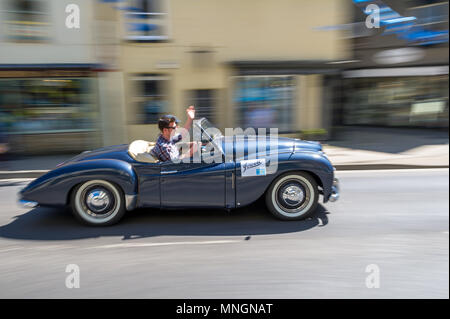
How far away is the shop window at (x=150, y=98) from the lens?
10.5 meters

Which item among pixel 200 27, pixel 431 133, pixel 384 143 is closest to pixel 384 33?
pixel 431 133

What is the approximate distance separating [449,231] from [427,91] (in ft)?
36.2

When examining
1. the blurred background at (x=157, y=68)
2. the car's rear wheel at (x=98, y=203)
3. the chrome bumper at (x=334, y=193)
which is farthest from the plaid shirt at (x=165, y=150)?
the blurred background at (x=157, y=68)

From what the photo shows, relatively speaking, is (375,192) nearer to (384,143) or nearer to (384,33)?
(384,143)

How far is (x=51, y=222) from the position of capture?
185 inches

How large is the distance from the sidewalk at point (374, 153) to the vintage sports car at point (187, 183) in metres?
3.84

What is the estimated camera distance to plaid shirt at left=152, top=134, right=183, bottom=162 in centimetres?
444

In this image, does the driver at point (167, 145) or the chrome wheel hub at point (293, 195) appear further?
the chrome wheel hub at point (293, 195)

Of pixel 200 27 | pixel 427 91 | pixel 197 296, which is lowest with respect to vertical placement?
pixel 197 296

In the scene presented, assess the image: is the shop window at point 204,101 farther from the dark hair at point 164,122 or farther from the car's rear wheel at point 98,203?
the car's rear wheel at point 98,203

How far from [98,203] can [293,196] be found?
8.10 feet

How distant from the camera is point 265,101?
37.1 ft

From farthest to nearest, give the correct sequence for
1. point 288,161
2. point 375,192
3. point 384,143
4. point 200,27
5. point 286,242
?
point 384,143
point 200,27
point 375,192
point 288,161
point 286,242

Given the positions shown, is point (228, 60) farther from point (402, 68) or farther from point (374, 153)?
point (402, 68)
